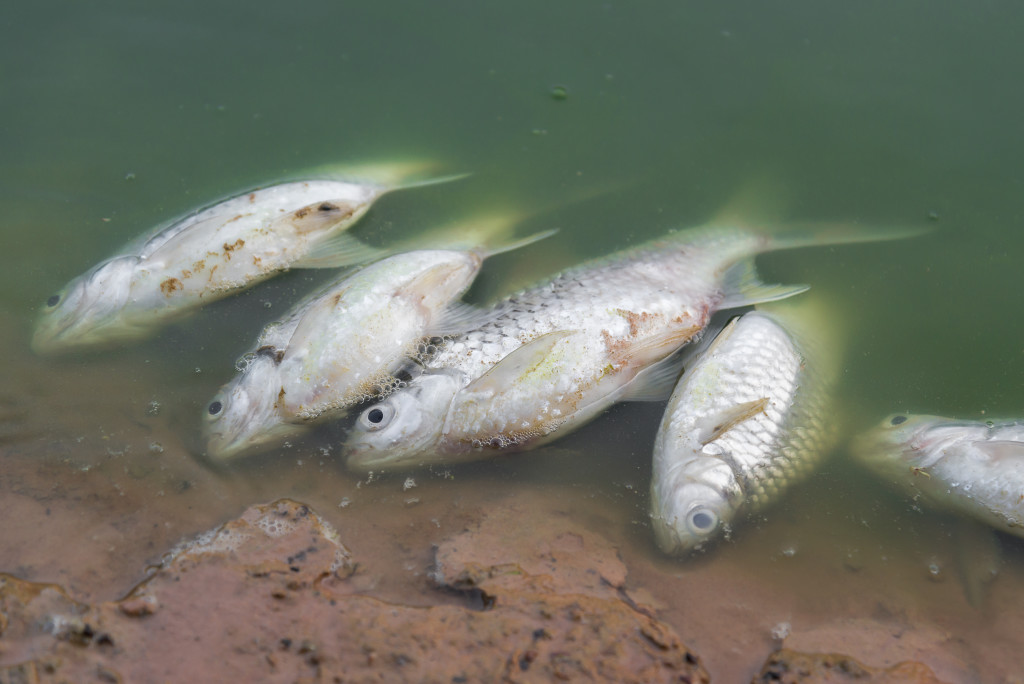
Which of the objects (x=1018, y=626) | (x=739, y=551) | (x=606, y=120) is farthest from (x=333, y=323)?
(x=1018, y=626)

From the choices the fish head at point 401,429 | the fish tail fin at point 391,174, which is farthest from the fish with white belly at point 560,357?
the fish tail fin at point 391,174

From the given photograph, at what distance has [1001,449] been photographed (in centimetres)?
322

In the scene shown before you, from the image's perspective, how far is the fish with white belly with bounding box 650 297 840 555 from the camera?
10.2ft

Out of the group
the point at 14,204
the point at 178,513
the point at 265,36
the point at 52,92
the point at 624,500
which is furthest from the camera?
the point at 265,36

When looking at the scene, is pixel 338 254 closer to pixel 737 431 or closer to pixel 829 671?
pixel 737 431

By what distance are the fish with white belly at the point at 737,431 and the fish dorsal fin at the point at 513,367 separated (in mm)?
723

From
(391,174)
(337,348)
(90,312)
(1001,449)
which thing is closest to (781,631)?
(1001,449)

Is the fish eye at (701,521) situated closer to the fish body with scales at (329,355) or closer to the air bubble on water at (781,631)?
the air bubble on water at (781,631)

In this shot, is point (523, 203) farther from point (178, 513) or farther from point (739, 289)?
point (178, 513)

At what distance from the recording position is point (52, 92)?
528cm

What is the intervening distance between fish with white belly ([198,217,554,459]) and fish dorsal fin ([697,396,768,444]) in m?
1.40

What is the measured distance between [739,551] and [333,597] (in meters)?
1.82

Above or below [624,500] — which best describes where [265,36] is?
above

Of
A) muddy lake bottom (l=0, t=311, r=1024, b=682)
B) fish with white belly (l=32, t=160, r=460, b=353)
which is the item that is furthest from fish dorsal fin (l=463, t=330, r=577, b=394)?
fish with white belly (l=32, t=160, r=460, b=353)
